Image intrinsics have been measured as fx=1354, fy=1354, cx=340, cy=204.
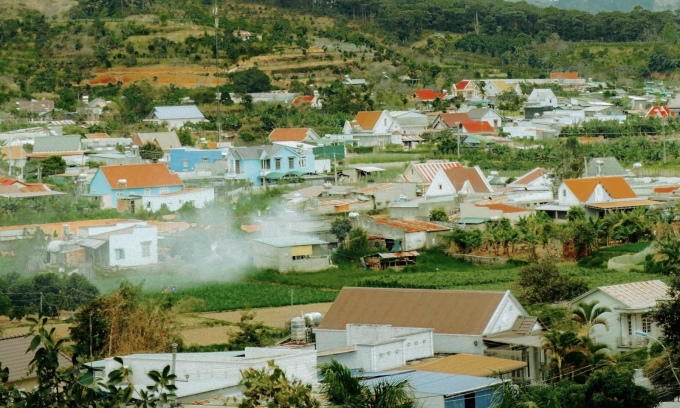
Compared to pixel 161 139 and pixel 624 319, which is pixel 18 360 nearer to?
pixel 624 319

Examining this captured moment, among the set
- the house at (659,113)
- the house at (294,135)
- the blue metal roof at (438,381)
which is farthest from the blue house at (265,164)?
the blue metal roof at (438,381)

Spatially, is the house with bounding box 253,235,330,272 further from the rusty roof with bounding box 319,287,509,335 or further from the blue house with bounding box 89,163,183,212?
the rusty roof with bounding box 319,287,509,335

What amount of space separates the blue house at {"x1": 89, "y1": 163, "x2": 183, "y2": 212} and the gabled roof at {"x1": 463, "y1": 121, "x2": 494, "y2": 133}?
648 inches

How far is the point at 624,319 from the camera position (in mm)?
19859

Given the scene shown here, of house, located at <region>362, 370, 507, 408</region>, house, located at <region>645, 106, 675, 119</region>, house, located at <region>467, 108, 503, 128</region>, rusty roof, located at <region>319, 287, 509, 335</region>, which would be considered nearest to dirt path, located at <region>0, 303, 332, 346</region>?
rusty roof, located at <region>319, 287, 509, 335</region>

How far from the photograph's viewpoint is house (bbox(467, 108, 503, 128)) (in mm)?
52800

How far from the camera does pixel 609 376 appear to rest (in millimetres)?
13945

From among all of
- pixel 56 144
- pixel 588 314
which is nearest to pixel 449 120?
pixel 56 144

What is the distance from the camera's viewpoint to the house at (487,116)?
52800 millimetres

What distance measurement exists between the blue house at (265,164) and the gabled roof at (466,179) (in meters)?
5.39

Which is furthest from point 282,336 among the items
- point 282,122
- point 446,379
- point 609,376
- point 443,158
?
point 282,122

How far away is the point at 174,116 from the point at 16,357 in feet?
121

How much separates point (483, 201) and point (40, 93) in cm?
2825

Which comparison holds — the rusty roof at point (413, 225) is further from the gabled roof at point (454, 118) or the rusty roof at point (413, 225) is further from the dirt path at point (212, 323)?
the gabled roof at point (454, 118)
